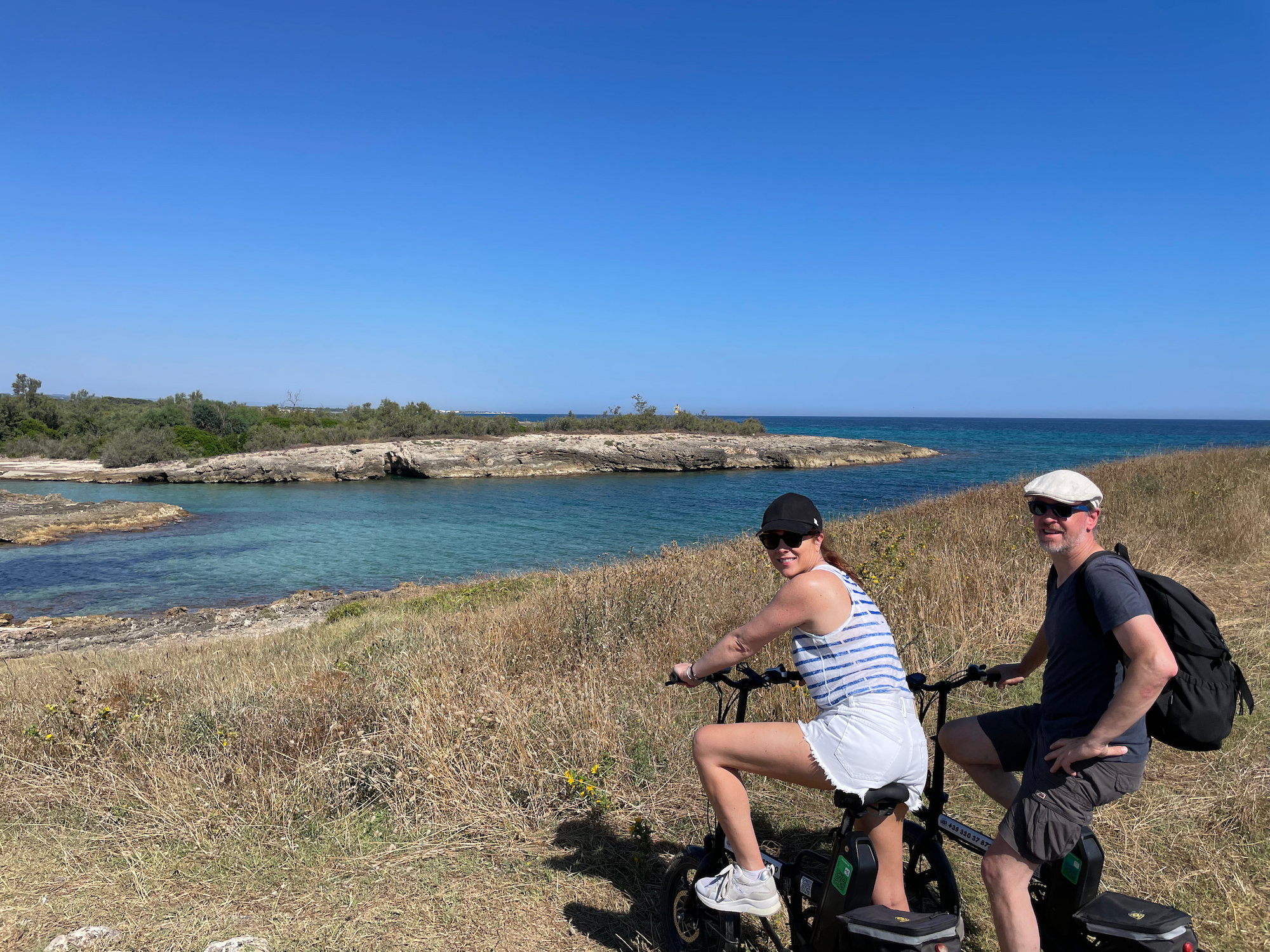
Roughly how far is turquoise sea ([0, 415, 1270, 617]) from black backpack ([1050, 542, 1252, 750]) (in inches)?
515

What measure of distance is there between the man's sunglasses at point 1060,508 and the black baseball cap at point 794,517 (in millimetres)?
716

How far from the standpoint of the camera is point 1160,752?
4711 mm

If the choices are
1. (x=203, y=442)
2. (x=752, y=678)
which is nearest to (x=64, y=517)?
(x=203, y=442)

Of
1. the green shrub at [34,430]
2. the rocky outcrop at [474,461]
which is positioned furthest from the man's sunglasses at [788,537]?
the green shrub at [34,430]

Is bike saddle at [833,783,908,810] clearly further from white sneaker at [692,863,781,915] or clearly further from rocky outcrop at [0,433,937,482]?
rocky outcrop at [0,433,937,482]

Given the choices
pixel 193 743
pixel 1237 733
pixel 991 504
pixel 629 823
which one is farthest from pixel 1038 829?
pixel 991 504

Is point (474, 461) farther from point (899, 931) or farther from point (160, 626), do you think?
point (899, 931)

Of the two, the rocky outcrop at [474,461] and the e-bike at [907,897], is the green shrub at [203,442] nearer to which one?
the rocky outcrop at [474,461]

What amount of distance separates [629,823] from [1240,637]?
6.21m

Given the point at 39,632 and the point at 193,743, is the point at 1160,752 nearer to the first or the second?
the point at 193,743

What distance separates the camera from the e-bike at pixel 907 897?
230cm

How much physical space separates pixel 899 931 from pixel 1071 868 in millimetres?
666

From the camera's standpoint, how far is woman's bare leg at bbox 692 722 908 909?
8.38 feet

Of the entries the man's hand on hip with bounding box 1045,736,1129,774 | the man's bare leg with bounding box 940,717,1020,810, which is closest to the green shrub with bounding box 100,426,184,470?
the man's bare leg with bounding box 940,717,1020,810
